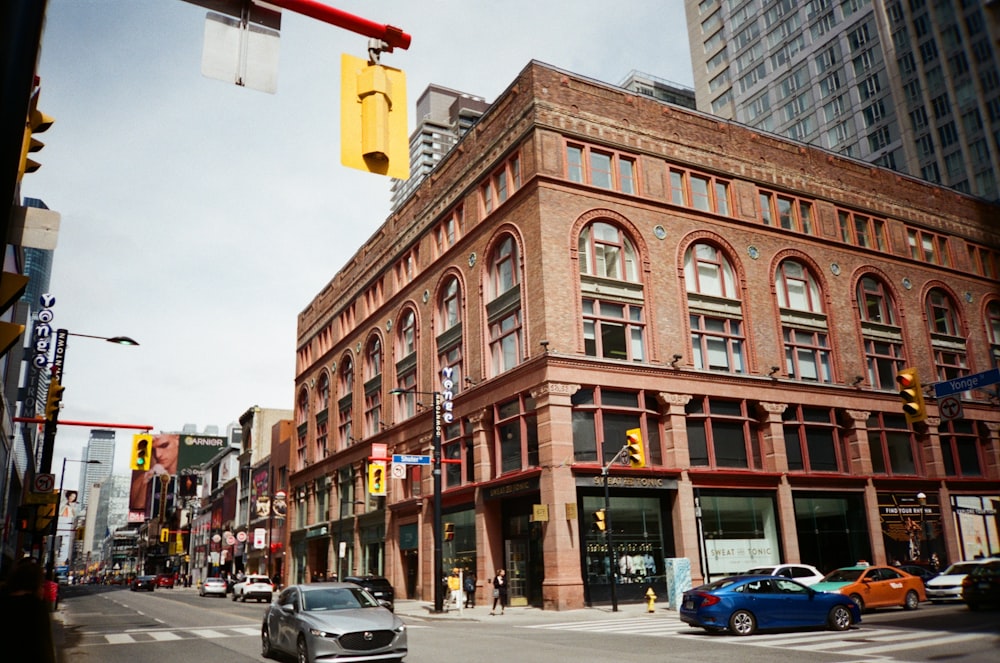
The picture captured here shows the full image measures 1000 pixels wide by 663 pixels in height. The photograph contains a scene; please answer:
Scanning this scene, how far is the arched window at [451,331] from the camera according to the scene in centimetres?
4190

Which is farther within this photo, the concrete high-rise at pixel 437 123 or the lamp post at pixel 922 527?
the concrete high-rise at pixel 437 123

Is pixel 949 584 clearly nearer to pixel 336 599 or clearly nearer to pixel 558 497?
pixel 558 497

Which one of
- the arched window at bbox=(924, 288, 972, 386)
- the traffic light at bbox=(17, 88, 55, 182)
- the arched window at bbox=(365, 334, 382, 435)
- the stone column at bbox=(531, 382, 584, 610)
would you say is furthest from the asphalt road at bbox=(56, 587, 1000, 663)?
the arched window at bbox=(365, 334, 382, 435)

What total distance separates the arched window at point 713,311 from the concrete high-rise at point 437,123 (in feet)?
393

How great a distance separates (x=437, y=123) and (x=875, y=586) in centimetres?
15407

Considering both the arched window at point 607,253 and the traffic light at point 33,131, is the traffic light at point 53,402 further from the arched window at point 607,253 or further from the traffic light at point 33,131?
the arched window at point 607,253

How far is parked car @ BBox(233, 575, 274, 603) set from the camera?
165 ft

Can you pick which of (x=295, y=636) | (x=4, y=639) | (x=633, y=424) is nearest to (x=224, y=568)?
(x=633, y=424)

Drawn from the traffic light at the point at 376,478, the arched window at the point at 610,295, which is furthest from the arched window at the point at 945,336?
the traffic light at the point at 376,478

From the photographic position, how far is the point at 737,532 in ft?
116

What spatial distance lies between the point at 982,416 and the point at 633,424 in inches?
1004

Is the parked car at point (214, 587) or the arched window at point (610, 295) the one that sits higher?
the arched window at point (610, 295)

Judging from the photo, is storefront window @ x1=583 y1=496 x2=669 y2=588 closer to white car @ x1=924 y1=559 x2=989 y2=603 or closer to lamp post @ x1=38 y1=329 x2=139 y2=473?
white car @ x1=924 y1=559 x2=989 y2=603

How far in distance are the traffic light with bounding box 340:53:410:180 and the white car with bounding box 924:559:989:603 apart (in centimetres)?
2798
